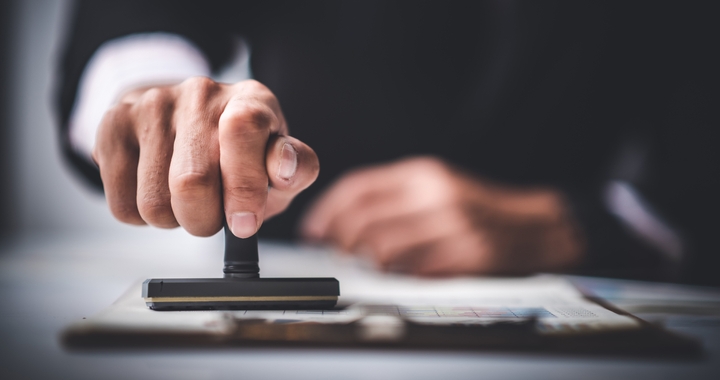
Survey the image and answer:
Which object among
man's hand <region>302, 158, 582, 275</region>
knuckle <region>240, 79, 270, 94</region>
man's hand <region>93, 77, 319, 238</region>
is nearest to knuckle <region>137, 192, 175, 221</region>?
man's hand <region>93, 77, 319, 238</region>

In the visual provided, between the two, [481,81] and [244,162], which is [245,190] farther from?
[481,81]

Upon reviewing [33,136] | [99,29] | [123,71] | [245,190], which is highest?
[33,136]

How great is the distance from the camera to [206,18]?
3.49ft

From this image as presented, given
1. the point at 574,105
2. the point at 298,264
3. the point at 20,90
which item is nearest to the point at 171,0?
the point at 298,264

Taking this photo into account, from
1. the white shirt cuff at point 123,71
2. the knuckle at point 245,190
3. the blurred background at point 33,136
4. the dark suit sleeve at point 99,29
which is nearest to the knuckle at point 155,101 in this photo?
the knuckle at point 245,190

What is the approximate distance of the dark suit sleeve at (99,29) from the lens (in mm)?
888

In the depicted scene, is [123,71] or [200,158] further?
[123,71]

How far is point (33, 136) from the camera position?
88.4 inches

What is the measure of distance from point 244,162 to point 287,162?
30 mm

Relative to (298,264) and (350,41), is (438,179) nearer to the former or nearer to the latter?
(298,264)

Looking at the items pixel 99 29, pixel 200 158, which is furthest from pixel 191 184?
pixel 99 29

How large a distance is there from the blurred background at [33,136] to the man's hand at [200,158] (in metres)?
2.00

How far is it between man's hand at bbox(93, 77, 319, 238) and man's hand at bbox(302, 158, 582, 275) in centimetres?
36

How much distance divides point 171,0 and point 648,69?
96 cm
